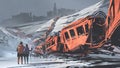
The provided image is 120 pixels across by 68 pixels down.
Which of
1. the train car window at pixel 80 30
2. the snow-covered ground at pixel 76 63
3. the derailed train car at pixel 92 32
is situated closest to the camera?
the derailed train car at pixel 92 32

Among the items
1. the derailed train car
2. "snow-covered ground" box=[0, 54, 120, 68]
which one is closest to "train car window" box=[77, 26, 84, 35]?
the derailed train car

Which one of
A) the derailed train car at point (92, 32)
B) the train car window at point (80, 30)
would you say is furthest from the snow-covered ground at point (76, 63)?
the train car window at point (80, 30)

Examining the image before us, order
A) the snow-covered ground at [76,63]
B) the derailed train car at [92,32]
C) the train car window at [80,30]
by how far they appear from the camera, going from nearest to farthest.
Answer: the derailed train car at [92,32], the snow-covered ground at [76,63], the train car window at [80,30]

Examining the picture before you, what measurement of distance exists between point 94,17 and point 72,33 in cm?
356

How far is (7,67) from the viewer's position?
2339cm

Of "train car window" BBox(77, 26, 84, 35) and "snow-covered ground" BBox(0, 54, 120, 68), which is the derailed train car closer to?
"train car window" BBox(77, 26, 84, 35)

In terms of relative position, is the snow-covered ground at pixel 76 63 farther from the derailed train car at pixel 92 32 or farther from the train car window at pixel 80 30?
the train car window at pixel 80 30

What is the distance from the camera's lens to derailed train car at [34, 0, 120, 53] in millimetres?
20016

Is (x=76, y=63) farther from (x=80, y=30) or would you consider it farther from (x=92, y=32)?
(x=80, y=30)

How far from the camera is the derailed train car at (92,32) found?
20.0m

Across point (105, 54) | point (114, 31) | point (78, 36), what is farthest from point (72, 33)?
point (114, 31)

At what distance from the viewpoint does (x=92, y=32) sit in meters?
26.0

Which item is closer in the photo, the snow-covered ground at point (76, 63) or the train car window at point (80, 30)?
the snow-covered ground at point (76, 63)

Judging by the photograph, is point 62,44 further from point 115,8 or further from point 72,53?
point 115,8
